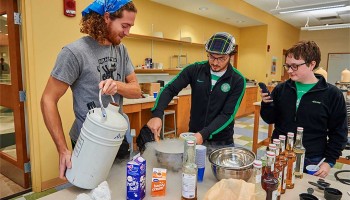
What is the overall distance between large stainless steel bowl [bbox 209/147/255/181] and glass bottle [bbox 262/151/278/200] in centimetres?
12

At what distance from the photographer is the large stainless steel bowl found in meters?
1.05

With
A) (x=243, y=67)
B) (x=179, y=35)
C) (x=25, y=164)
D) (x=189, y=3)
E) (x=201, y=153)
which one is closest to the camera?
(x=201, y=153)

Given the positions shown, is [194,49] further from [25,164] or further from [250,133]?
[25,164]

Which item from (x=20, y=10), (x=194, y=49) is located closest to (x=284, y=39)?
(x=194, y=49)

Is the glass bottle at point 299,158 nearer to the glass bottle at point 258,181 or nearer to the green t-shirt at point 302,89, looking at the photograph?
the glass bottle at point 258,181

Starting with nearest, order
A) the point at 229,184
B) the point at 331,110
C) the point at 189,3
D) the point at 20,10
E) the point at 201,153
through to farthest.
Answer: the point at 229,184 → the point at 201,153 → the point at 331,110 → the point at 20,10 → the point at 189,3

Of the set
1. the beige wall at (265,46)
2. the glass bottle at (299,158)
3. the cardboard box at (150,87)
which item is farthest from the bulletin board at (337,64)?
the glass bottle at (299,158)

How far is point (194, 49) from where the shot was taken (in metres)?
6.00

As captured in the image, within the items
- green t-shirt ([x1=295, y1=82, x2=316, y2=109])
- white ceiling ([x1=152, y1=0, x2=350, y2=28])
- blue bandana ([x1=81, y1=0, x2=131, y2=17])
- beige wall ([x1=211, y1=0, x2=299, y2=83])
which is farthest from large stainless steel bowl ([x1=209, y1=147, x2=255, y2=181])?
beige wall ([x1=211, y1=0, x2=299, y2=83])

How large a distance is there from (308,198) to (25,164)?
2.69m

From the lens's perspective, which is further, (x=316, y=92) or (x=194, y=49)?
(x=194, y=49)

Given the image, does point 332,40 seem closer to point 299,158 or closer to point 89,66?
point 299,158

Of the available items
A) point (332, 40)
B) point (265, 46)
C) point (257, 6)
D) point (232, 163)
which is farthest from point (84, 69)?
point (332, 40)

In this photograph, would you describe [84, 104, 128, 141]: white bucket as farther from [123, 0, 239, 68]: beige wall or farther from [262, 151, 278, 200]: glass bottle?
[123, 0, 239, 68]: beige wall
